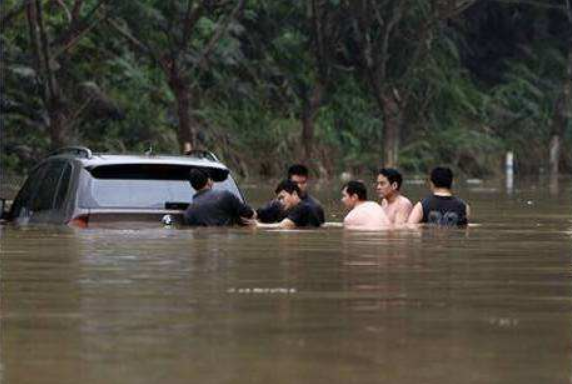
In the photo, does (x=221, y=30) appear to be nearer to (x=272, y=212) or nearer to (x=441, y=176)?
(x=272, y=212)

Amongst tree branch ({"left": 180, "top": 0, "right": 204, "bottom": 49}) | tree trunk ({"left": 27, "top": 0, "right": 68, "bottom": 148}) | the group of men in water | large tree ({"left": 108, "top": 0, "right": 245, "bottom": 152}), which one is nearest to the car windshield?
the group of men in water

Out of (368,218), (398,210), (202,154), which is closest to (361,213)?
(368,218)

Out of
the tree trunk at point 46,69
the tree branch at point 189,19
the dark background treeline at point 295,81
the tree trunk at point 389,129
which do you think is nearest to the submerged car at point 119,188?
the tree trunk at point 46,69

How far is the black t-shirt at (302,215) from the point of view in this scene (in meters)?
22.6

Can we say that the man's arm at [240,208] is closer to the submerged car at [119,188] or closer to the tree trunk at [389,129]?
the submerged car at [119,188]

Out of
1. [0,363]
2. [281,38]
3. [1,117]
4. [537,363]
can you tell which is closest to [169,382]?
[0,363]

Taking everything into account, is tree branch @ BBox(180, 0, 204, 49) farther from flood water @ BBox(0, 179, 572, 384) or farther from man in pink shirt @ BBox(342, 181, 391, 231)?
flood water @ BBox(0, 179, 572, 384)

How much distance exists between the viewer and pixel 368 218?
22.6 metres

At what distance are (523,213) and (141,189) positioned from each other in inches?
470

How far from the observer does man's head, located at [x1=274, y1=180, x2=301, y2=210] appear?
22797mm

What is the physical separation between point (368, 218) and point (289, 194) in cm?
94

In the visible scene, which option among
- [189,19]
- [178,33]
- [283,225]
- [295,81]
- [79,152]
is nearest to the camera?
[79,152]

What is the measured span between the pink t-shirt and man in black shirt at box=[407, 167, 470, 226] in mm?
335

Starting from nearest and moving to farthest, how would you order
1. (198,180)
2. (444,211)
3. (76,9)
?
(198,180)
(444,211)
(76,9)
